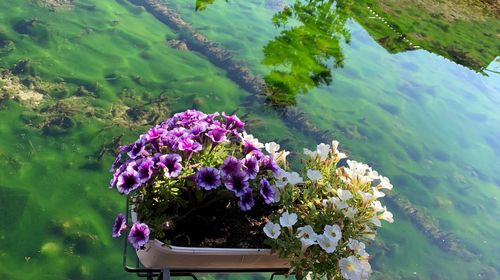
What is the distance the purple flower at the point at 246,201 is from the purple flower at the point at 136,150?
35 cm

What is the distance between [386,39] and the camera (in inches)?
231

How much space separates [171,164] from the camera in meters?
1.43

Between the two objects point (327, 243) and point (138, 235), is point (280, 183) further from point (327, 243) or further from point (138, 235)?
point (138, 235)

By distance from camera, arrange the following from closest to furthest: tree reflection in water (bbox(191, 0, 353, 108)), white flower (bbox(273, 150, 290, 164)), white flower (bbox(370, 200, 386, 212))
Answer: white flower (bbox(370, 200, 386, 212)) < white flower (bbox(273, 150, 290, 164)) < tree reflection in water (bbox(191, 0, 353, 108))

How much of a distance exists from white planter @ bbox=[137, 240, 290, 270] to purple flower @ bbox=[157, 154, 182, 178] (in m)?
0.21

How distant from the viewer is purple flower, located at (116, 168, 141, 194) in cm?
137

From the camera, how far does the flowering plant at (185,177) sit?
1403mm

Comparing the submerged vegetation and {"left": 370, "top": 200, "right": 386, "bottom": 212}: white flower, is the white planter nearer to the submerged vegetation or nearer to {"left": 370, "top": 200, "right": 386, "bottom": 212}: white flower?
{"left": 370, "top": 200, "right": 386, "bottom": 212}: white flower

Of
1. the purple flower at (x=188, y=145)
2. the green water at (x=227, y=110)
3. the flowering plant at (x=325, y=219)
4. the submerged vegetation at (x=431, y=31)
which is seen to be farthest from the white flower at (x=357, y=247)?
the submerged vegetation at (x=431, y=31)

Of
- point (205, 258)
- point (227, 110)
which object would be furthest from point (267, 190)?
point (227, 110)

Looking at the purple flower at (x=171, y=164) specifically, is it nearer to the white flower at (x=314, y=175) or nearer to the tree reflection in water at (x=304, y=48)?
the white flower at (x=314, y=175)

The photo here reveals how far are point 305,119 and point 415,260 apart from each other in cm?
144

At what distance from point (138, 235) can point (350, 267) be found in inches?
24.5

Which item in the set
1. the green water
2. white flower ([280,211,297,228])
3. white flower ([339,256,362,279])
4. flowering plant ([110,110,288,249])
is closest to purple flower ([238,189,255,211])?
flowering plant ([110,110,288,249])
